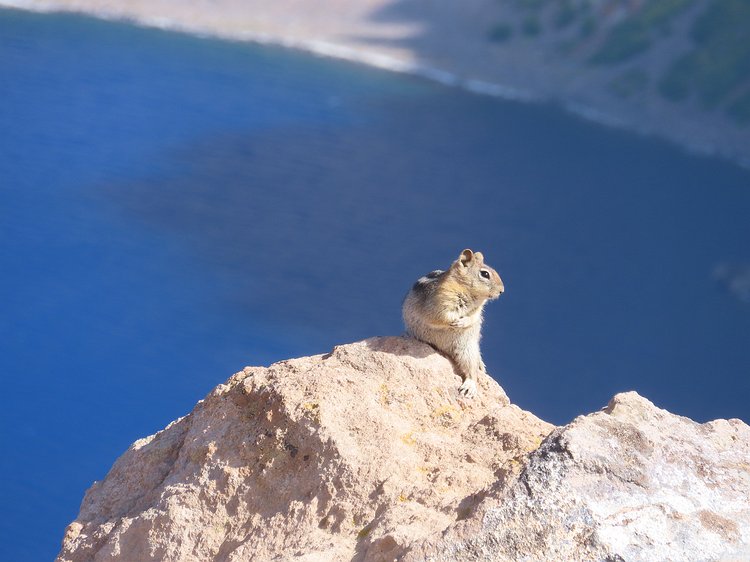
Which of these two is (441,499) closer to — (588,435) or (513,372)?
(588,435)

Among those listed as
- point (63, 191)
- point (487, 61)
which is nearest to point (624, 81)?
point (487, 61)

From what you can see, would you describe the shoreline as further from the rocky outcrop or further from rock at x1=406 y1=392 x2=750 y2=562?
rock at x1=406 y1=392 x2=750 y2=562

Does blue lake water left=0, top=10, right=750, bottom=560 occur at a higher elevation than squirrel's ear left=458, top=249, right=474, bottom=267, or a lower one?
higher

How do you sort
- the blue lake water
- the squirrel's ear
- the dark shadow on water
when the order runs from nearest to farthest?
1. the squirrel's ear
2. the blue lake water
3. the dark shadow on water

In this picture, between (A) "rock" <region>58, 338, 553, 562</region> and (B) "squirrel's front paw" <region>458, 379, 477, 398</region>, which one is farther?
(B) "squirrel's front paw" <region>458, 379, 477, 398</region>

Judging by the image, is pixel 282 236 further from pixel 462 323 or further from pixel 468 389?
pixel 468 389

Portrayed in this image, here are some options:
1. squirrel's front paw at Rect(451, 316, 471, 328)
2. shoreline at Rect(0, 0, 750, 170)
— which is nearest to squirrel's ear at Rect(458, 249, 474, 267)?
squirrel's front paw at Rect(451, 316, 471, 328)
